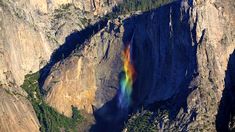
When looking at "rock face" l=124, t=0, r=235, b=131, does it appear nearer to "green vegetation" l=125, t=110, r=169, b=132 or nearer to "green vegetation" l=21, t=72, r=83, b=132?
"green vegetation" l=125, t=110, r=169, b=132

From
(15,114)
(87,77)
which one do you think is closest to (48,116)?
(15,114)

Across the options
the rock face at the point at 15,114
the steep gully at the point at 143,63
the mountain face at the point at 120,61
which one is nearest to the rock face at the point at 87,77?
the mountain face at the point at 120,61

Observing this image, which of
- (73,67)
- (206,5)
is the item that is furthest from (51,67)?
(206,5)

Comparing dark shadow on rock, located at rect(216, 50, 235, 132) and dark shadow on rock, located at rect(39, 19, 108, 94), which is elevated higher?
dark shadow on rock, located at rect(39, 19, 108, 94)

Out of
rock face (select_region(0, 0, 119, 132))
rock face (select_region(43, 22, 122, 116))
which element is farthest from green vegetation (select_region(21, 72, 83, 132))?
rock face (select_region(0, 0, 119, 132))

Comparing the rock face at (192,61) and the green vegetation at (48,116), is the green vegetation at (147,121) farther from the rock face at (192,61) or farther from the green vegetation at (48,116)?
the green vegetation at (48,116)

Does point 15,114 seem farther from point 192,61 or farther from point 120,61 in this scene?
point 192,61
